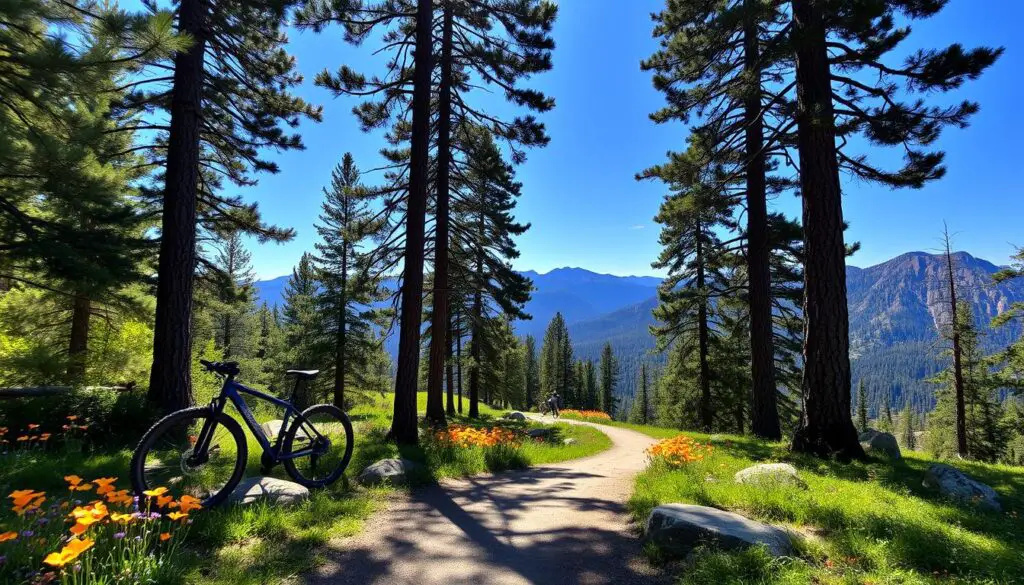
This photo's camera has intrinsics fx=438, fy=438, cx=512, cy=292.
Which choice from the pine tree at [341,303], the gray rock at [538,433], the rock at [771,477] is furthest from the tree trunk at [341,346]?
the rock at [771,477]

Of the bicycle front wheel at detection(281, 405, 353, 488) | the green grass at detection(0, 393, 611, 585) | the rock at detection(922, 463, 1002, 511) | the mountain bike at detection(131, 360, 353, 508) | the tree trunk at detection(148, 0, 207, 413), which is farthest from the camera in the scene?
the tree trunk at detection(148, 0, 207, 413)

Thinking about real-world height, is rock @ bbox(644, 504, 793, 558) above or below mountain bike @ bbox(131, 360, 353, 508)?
below

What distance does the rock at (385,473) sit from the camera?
20.4 ft

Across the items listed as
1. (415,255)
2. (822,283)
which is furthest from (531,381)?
(822,283)

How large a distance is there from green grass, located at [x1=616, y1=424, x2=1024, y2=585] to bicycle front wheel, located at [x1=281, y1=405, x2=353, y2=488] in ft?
12.8

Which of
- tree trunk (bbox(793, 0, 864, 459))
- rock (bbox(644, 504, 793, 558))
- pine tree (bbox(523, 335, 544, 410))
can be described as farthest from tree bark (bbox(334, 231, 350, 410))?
pine tree (bbox(523, 335, 544, 410))

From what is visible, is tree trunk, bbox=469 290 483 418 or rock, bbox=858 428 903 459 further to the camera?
tree trunk, bbox=469 290 483 418

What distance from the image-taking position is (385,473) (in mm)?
6410

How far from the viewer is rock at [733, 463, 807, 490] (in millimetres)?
5406

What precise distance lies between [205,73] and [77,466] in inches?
277

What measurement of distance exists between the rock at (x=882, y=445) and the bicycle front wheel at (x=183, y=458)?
10029mm

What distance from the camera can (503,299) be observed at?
17.9 m

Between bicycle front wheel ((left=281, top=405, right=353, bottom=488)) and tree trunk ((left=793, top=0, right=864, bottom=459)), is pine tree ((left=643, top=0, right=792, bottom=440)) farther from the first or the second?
bicycle front wheel ((left=281, top=405, right=353, bottom=488))

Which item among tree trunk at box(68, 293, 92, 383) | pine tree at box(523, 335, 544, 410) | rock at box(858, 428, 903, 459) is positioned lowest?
pine tree at box(523, 335, 544, 410)
